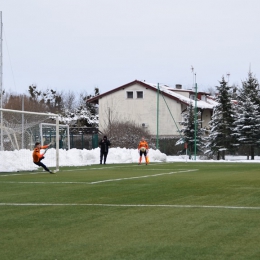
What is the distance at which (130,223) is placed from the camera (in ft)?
35.5

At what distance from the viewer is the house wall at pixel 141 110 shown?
253 feet

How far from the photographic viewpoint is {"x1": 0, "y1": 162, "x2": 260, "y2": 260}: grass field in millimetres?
8117

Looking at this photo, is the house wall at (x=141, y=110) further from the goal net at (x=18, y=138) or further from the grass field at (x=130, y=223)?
the grass field at (x=130, y=223)

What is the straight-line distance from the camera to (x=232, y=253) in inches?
312

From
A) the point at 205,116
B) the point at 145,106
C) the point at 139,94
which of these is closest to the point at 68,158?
the point at 145,106

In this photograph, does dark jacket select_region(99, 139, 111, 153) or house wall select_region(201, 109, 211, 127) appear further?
house wall select_region(201, 109, 211, 127)

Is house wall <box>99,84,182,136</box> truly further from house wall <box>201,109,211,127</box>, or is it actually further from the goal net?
the goal net

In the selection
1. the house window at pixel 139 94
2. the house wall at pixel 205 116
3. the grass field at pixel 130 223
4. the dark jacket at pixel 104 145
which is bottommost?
the grass field at pixel 130 223

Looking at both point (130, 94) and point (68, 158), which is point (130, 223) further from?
point (130, 94)

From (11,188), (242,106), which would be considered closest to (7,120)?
(11,188)

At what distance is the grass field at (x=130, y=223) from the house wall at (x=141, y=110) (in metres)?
58.6

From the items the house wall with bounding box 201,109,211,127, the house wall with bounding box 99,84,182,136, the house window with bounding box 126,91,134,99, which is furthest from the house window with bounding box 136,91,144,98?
the house wall with bounding box 201,109,211,127

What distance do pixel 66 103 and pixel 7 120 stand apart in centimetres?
7508

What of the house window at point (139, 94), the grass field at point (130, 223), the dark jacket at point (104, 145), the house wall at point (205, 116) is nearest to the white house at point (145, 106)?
the house window at point (139, 94)
